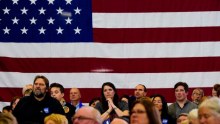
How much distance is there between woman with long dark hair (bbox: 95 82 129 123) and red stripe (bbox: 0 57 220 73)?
2.70 metres

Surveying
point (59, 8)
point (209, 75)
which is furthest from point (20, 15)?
point (209, 75)

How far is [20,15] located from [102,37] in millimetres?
1625

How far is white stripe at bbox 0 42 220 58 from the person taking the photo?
38.7 feet

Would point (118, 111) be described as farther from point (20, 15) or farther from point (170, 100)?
point (20, 15)

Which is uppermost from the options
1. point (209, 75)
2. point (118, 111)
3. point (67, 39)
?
point (67, 39)

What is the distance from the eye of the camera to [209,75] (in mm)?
11750

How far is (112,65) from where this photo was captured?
11.8m

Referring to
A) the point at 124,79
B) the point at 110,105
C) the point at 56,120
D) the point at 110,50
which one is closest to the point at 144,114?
the point at 56,120

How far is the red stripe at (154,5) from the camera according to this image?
11.8m

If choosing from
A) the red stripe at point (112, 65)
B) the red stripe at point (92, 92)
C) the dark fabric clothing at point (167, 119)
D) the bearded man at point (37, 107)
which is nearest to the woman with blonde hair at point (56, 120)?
the bearded man at point (37, 107)

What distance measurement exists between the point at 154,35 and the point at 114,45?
2.52ft

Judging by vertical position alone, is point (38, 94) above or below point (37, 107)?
above

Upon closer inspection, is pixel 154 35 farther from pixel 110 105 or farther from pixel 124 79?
pixel 110 105

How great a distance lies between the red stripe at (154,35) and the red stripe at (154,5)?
0.37 meters
